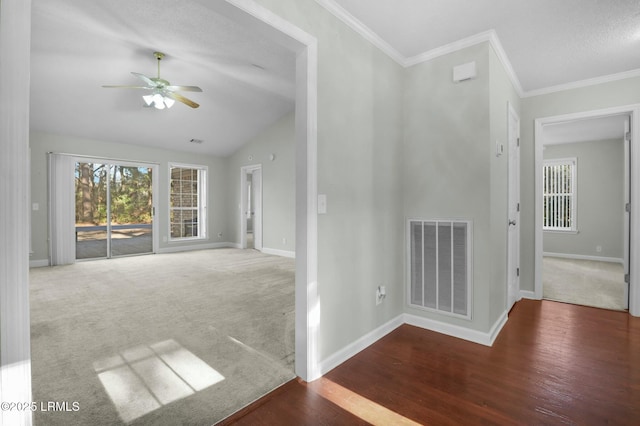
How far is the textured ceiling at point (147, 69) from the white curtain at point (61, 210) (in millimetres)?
642

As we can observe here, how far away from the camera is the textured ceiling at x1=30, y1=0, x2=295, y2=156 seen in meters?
3.06

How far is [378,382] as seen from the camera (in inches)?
75.5

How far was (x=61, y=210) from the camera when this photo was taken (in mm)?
5617

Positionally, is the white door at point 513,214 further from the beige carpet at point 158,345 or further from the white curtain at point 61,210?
the white curtain at point 61,210

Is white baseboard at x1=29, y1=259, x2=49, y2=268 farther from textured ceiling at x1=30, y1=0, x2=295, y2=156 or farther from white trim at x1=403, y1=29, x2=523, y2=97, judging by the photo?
white trim at x1=403, y1=29, x2=523, y2=97

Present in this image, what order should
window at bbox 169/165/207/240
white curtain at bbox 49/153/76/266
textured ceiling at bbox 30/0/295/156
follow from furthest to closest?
window at bbox 169/165/207/240, white curtain at bbox 49/153/76/266, textured ceiling at bbox 30/0/295/156

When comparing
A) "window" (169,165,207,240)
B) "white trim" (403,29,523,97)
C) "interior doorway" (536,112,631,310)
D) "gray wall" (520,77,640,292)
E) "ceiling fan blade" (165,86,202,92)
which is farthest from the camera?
"window" (169,165,207,240)

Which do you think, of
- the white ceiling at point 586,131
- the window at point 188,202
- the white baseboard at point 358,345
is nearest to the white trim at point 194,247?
the window at point 188,202

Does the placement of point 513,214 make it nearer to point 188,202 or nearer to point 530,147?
point 530,147

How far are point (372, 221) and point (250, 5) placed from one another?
5.56 feet

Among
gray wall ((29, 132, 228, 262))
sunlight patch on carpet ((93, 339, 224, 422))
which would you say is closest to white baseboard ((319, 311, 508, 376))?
sunlight patch on carpet ((93, 339, 224, 422))

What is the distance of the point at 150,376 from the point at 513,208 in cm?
365

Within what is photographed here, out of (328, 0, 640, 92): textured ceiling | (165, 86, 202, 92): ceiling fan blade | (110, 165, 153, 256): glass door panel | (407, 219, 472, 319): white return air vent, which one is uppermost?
(165, 86, 202, 92): ceiling fan blade

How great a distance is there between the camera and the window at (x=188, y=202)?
24.2ft
